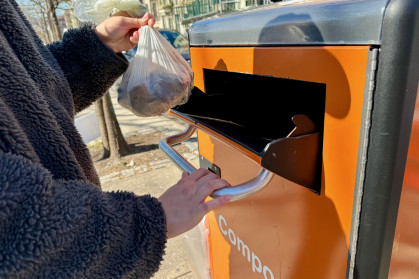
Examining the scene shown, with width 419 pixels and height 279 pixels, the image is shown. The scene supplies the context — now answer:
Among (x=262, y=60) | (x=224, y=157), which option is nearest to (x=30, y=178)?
(x=262, y=60)

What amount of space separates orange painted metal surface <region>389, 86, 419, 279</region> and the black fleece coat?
1.75ft

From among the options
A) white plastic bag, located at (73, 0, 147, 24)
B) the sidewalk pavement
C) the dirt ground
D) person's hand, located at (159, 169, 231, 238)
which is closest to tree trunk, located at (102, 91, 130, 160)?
the dirt ground

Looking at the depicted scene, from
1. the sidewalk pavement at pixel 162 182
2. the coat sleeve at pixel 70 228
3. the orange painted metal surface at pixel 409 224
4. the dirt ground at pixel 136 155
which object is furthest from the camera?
the dirt ground at pixel 136 155

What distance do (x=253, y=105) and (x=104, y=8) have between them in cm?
65

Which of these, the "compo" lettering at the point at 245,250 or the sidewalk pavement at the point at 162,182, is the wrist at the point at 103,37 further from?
the sidewalk pavement at the point at 162,182

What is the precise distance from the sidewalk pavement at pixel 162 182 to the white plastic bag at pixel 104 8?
1.71 metres

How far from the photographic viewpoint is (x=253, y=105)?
4.15ft

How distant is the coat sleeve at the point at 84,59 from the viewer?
3.59 ft

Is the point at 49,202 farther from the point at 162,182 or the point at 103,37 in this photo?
the point at 162,182

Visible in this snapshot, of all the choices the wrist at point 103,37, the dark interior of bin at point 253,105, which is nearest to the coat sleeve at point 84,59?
the wrist at point 103,37

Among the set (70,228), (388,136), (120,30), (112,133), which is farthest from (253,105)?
(112,133)

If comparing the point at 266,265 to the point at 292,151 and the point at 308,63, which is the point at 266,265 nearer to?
the point at 292,151

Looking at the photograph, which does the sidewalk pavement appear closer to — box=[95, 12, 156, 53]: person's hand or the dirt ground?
the dirt ground

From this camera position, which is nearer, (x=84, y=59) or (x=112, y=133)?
(x=84, y=59)
